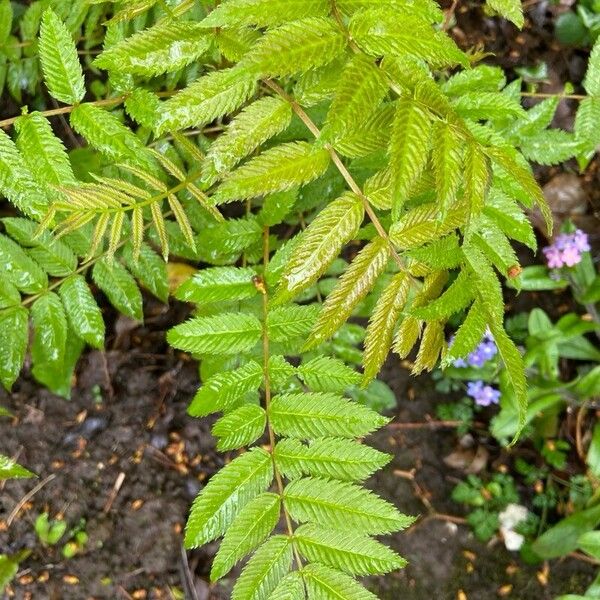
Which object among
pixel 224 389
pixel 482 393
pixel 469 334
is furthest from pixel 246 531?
pixel 482 393

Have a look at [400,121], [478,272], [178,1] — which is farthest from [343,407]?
[178,1]

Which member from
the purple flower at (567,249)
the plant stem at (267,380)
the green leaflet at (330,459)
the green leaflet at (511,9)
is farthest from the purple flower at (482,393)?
the green leaflet at (511,9)

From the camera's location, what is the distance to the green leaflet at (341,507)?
5.01 ft

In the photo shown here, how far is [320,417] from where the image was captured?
5.38 ft

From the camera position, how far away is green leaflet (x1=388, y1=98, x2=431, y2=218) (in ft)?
3.81

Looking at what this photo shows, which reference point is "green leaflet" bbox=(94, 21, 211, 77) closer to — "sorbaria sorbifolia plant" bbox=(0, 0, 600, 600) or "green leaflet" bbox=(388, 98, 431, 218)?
"sorbaria sorbifolia plant" bbox=(0, 0, 600, 600)

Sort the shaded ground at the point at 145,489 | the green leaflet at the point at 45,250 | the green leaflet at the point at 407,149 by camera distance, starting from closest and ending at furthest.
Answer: the green leaflet at the point at 407,149, the green leaflet at the point at 45,250, the shaded ground at the point at 145,489

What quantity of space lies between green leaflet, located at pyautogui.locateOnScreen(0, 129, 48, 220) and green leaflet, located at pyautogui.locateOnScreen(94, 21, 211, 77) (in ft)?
0.93

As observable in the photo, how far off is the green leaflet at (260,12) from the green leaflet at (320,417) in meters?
0.86

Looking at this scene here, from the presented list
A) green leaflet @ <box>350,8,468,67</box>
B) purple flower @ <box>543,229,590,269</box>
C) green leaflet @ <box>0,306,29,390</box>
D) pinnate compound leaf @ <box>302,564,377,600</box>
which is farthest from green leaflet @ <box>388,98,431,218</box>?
purple flower @ <box>543,229,590,269</box>

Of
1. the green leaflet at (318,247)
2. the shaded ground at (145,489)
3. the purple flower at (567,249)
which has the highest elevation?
the green leaflet at (318,247)

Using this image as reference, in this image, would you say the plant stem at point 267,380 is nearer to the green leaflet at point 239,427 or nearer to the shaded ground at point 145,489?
the green leaflet at point 239,427

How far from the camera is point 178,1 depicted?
179cm

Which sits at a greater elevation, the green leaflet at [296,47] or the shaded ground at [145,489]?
the green leaflet at [296,47]
